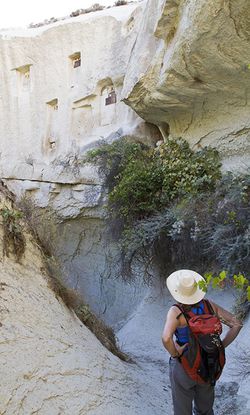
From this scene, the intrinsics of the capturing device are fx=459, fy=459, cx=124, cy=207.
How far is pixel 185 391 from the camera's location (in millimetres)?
3232

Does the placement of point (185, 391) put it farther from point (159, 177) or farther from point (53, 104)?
point (53, 104)

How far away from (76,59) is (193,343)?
41.2 ft

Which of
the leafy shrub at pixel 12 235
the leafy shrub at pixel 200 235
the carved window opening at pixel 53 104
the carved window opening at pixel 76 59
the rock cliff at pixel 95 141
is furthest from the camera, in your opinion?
the carved window opening at pixel 53 104

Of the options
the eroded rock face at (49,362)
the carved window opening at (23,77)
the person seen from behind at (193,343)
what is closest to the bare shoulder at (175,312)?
the person seen from behind at (193,343)

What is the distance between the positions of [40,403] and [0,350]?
561 millimetres

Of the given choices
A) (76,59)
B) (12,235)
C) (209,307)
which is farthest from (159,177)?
(76,59)

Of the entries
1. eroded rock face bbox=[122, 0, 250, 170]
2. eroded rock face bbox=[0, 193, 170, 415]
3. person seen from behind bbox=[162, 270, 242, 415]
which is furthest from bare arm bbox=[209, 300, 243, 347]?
eroded rock face bbox=[122, 0, 250, 170]

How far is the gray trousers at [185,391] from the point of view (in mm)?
3186

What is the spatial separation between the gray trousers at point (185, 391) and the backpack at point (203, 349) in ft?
0.29

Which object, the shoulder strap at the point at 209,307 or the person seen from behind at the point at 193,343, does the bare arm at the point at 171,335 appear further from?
the shoulder strap at the point at 209,307

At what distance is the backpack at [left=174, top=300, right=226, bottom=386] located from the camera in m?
3.02

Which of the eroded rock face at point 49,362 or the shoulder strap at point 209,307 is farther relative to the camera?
the eroded rock face at point 49,362

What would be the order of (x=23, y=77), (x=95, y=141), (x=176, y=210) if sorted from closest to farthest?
1. (x=176, y=210)
2. (x=95, y=141)
3. (x=23, y=77)

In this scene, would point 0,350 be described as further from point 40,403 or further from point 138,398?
point 138,398
